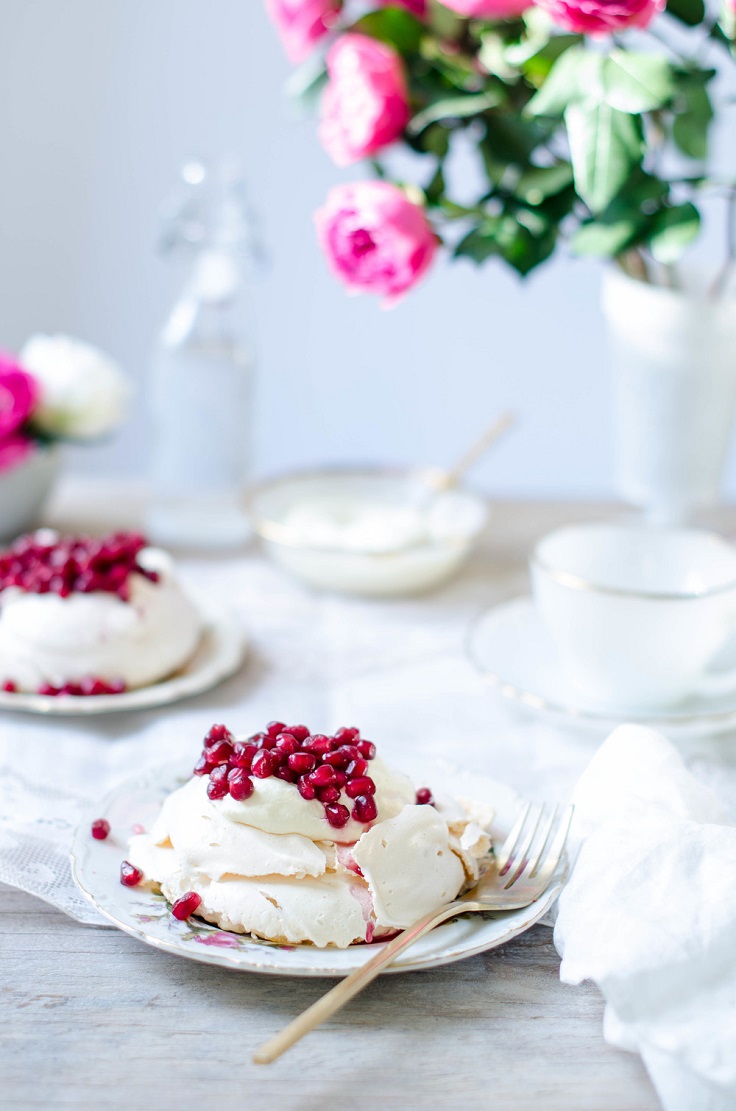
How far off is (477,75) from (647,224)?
8.7 inches

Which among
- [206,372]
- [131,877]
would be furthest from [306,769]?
[206,372]

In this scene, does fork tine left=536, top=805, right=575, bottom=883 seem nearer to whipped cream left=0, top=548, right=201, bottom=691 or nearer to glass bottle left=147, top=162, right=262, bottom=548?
whipped cream left=0, top=548, right=201, bottom=691

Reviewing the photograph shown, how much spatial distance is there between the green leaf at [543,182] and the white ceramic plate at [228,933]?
61 cm

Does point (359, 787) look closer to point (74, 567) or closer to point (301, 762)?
point (301, 762)

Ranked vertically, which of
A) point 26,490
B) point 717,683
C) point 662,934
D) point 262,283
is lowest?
point 262,283

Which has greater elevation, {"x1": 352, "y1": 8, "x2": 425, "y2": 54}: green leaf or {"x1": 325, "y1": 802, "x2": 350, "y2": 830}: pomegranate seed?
{"x1": 352, "y1": 8, "x2": 425, "y2": 54}: green leaf

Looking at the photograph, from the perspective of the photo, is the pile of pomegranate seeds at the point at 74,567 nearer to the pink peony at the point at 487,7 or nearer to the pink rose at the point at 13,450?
the pink rose at the point at 13,450

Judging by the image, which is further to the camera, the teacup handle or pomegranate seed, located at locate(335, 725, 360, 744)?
the teacup handle

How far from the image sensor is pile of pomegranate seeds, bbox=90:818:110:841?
0.69 metres

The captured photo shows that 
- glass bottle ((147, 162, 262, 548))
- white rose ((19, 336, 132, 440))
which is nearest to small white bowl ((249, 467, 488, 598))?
glass bottle ((147, 162, 262, 548))

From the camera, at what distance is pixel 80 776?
85cm

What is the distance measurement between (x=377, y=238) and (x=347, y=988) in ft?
2.26

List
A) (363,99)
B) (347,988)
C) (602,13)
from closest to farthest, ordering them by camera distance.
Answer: (347,988)
(602,13)
(363,99)

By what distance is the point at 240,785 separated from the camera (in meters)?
0.64
